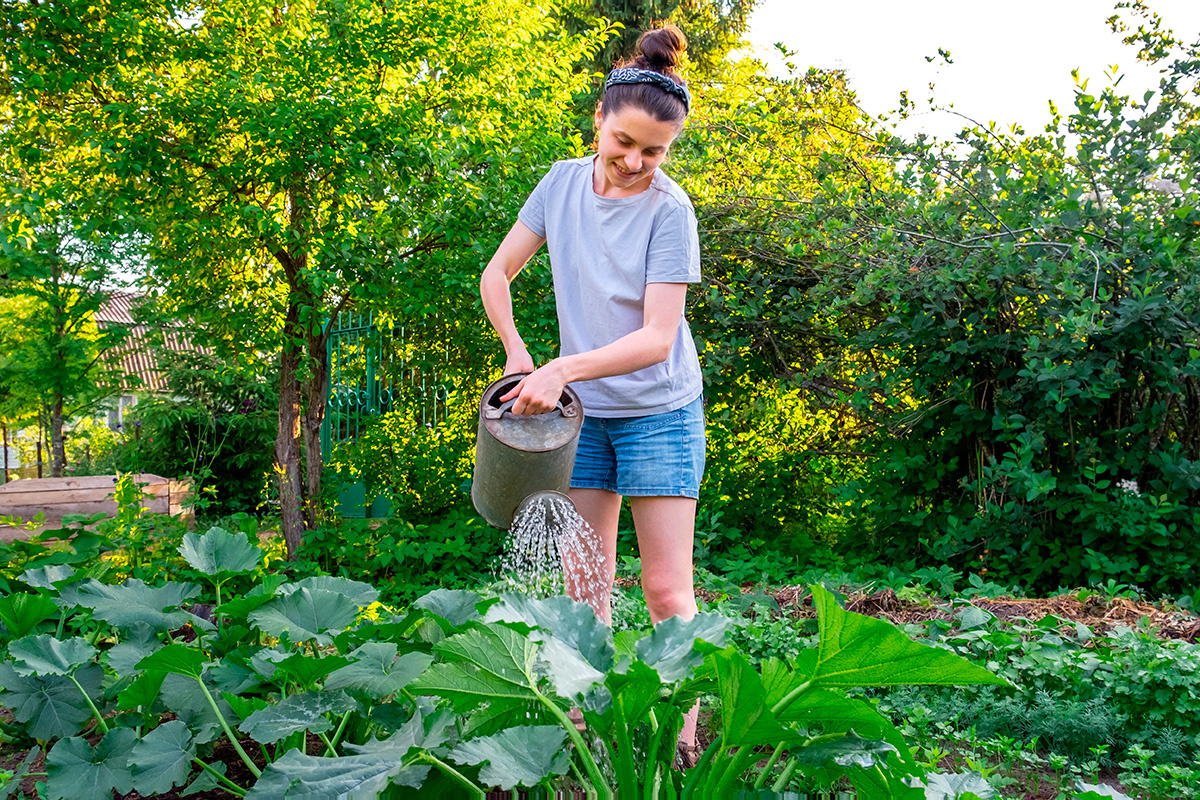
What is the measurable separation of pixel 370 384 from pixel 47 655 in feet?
15.2

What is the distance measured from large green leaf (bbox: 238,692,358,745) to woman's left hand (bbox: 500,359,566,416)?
598 millimetres

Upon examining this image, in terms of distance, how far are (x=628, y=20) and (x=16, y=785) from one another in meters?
13.0

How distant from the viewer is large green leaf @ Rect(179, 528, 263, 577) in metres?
1.78

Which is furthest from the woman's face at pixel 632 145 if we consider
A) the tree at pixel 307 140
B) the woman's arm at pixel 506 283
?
the tree at pixel 307 140

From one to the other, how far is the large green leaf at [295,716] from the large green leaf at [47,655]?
484mm

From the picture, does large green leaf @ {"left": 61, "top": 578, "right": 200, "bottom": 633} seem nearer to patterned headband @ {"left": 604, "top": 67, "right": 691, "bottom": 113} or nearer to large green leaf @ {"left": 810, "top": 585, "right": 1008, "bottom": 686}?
large green leaf @ {"left": 810, "top": 585, "right": 1008, "bottom": 686}

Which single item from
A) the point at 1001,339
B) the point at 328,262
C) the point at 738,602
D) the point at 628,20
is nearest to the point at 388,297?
the point at 328,262

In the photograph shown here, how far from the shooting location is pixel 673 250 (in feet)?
Result: 6.06

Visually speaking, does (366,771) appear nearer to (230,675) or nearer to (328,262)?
(230,675)

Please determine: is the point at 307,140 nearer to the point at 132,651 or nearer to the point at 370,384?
the point at 370,384

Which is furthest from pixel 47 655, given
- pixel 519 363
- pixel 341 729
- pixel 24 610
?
pixel 519 363

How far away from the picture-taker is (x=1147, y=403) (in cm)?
377

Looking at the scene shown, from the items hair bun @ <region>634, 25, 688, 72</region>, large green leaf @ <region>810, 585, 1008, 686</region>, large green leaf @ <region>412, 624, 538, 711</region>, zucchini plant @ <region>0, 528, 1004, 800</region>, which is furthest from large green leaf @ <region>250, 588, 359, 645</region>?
hair bun @ <region>634, 25, 688, 72</region>

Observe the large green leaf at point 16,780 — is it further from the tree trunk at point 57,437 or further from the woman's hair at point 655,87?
the tree trunk at point 57,437
